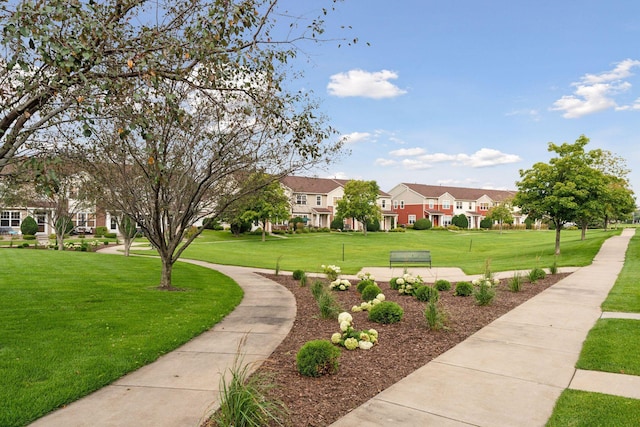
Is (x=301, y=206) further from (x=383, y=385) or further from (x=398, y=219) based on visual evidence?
(x=383, y=385)

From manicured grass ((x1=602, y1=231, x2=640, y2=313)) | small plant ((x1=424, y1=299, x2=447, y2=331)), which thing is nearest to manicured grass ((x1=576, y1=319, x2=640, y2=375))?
manicured grass ((x1=602, y1=231, x2=640, y2=313))

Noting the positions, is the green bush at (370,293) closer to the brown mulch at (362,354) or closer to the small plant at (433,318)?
the brown mulch at (362,354)

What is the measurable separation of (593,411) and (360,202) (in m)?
49.5

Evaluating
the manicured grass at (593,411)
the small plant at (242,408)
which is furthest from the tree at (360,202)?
the small plant at (242,408)

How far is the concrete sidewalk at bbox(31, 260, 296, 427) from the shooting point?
411 centimetres

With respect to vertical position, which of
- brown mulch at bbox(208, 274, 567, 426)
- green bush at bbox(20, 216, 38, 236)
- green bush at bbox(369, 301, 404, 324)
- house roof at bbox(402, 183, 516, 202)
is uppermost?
house roof at bbox(402, 183, 516, 202)

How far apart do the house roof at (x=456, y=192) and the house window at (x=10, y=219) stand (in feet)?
188

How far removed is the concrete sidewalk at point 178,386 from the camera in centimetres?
411

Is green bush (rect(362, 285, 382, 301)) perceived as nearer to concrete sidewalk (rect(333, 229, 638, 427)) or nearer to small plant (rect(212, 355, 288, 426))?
concrete sidewalk (rect(333, 229, 638, 427))

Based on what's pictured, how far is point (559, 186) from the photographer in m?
23.0

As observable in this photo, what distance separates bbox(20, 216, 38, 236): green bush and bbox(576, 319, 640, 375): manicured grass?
1934 inches

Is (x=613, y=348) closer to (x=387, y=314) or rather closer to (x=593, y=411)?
(x=593, y=411)

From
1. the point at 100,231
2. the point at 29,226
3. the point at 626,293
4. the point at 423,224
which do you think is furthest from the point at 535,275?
the point at 423,224

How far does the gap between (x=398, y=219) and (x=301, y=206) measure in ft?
72.0
